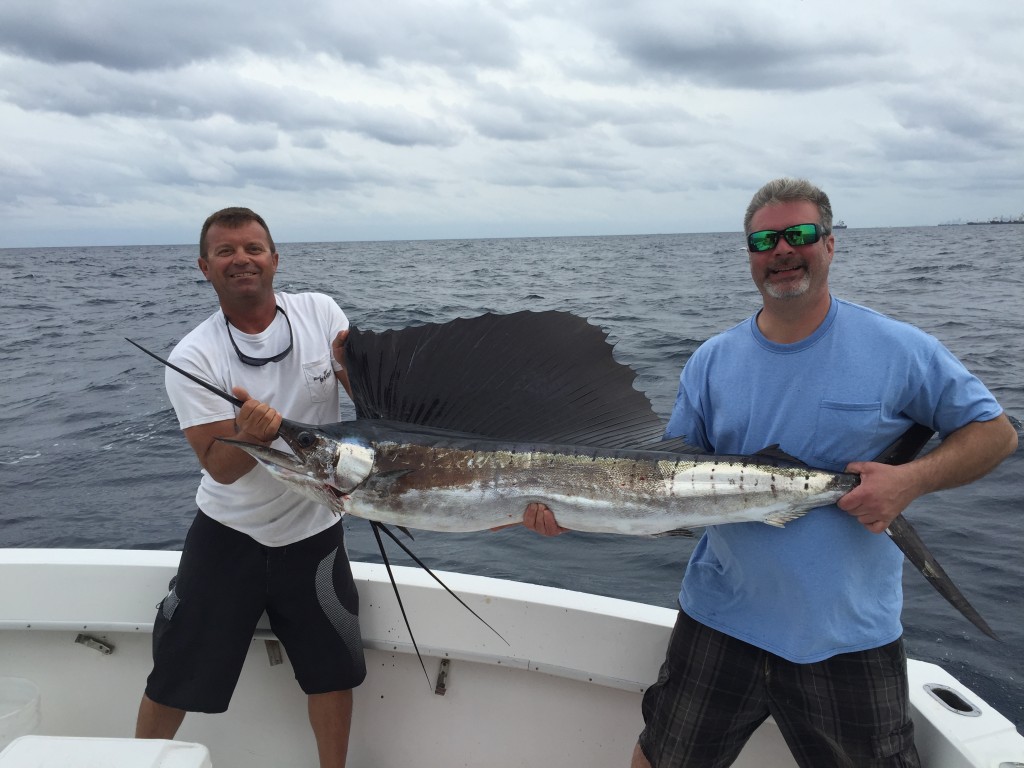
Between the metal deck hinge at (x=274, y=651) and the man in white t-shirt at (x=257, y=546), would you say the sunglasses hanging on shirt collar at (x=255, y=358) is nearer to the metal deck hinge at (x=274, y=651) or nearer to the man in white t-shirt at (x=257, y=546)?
the man in white t-shirt at (x=257, y=546)

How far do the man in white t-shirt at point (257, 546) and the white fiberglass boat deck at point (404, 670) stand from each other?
17cm

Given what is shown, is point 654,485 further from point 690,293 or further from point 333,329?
point 690,293

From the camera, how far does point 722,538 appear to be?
5.46ft

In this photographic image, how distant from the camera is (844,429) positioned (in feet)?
4.99

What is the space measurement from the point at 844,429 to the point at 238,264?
144 cm

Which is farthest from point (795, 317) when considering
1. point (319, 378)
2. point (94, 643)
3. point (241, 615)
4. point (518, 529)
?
point (518, 529)

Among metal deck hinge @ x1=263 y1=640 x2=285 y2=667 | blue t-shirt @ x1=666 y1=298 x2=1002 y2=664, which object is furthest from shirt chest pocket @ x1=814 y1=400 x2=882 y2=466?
metal deck hinge @ x1=263 y1=640 x2=285 y2=667

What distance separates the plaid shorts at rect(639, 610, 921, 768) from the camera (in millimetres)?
1522

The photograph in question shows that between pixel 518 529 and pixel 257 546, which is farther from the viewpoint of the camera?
pixel 518 529

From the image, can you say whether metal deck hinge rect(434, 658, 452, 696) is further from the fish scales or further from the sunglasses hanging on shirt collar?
the sunglasses hanging on shirt collar

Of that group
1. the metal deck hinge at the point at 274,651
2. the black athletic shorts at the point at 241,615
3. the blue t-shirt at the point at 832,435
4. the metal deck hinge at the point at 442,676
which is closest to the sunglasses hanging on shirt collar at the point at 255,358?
the black athletic shorts at the point at 241,615

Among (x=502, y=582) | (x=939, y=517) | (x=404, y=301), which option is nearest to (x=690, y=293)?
(x=404, y=301)

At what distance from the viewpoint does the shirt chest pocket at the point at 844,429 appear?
150 centimetres

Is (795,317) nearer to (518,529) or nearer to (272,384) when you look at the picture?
(272,384)
